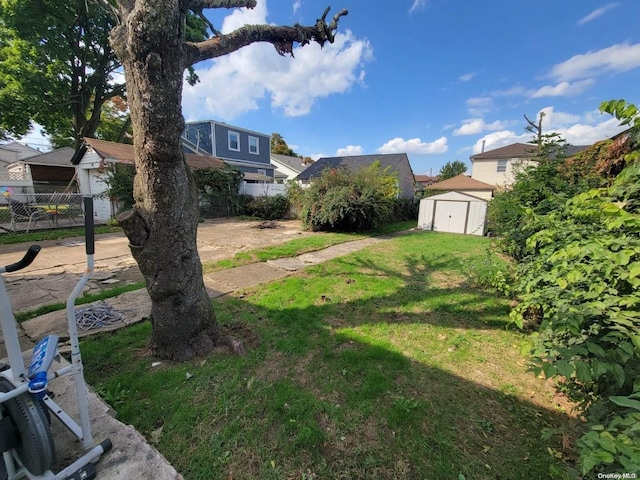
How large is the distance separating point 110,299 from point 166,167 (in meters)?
2.93

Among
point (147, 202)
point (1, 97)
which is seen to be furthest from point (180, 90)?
point (1, 97)

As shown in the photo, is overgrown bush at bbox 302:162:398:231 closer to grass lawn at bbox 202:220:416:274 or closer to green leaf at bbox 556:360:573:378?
grass lawn at bbox 202:220:416:274

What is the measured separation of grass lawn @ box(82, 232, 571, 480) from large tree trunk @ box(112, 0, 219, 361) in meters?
0.36

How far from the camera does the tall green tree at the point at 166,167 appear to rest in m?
2.08

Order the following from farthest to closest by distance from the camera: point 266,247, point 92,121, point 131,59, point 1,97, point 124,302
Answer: point 92,121 → point 1,97 → point 266,247 → point 124,302 → point 131,59

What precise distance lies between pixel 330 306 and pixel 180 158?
2749 millimetres

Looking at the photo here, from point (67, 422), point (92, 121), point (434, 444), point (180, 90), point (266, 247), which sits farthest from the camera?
point (92, 121)

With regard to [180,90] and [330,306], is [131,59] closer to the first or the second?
[180,90]

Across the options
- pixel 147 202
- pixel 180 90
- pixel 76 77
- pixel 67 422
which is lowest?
pixel 67 422

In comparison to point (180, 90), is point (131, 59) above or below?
above

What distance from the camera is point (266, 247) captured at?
7.79m

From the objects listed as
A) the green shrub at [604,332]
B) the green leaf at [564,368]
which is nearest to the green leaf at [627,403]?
the green shrub at [604,332]

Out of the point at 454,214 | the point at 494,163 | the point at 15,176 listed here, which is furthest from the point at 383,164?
the point at 15,176

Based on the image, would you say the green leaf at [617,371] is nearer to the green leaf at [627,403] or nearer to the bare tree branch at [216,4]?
Answer: the green leaf at [627,403]
